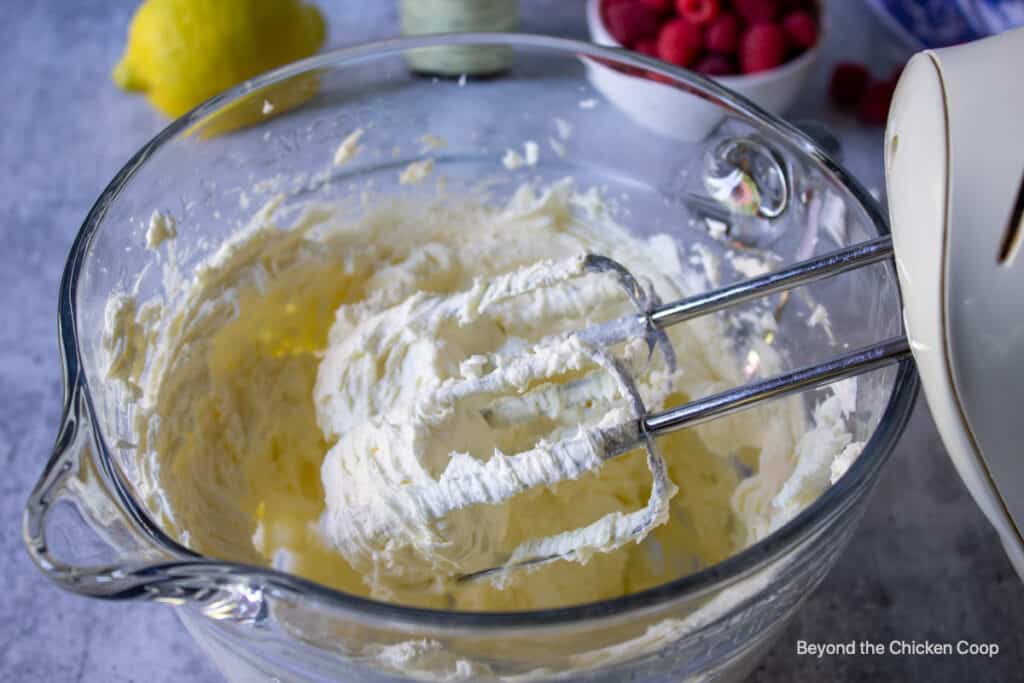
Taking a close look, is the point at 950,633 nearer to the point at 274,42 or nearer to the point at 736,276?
the point at 736,276

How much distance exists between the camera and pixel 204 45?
3.44ft

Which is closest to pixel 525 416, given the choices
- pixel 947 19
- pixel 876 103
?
pixel 876 103

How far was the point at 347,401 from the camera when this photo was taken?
738mm

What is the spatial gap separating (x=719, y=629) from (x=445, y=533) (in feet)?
0.61

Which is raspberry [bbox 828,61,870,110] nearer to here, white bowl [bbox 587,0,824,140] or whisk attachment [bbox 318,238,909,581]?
white bowl [bbox 587,0,824,140]

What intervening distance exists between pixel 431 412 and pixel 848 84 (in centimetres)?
76

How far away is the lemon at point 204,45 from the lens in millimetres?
1048

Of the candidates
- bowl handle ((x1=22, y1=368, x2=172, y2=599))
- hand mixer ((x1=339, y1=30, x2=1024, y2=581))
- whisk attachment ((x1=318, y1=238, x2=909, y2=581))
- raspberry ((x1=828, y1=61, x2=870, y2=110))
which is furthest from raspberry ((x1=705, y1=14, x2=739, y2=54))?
bowl handle ((x1=22, y1=368, x2=172, y2=599))

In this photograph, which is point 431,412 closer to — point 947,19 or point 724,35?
point 724,35

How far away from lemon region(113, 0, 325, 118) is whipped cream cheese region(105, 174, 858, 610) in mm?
326

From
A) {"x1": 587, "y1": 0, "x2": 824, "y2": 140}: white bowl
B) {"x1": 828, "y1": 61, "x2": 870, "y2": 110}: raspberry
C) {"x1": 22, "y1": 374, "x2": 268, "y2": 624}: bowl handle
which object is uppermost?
{"x1": 828, "y1": 61, "x2": 870, "y2": 110}: raspberry

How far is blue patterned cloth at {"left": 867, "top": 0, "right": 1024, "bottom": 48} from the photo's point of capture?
3.71ft

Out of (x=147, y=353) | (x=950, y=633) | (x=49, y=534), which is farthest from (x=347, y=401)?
(x=950, y=633)

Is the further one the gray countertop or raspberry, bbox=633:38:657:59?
raspberry, bbox=633:38:657:59
